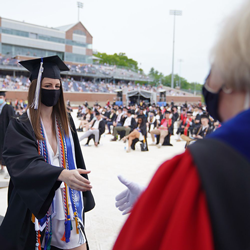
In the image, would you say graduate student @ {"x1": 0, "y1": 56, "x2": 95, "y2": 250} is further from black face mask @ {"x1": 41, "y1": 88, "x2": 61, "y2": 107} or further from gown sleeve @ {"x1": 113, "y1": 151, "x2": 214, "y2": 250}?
gown sleeve @ {"x1": 113, "y1": 151, "x2": 214, "y2": 250}

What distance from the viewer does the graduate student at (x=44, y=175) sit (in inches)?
71.1

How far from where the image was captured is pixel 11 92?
3331 cm

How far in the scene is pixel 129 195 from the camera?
4.59ft

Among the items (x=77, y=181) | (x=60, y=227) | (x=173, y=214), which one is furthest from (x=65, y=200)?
(x=173, y=214)

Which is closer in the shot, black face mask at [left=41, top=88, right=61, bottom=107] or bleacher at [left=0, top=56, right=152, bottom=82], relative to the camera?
black face mask at [left=41, top=88, right=61, bottom=107]

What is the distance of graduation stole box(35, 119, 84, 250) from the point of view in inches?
80.6

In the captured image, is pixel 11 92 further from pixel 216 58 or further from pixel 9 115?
pixel 216 58

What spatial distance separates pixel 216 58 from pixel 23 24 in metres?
52.7

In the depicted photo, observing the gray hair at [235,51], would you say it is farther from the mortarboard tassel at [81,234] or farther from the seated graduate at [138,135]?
the seated graduate at [138,135]

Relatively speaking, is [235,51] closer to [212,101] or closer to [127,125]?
[212,101]

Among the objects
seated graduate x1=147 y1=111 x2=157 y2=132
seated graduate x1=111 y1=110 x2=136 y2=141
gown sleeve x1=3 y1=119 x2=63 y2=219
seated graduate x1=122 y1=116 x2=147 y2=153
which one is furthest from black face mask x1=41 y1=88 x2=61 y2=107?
seated graduate x1=147 y1=111 x2=157 y2=132

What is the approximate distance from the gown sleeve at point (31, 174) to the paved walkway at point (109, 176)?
1.75 meters

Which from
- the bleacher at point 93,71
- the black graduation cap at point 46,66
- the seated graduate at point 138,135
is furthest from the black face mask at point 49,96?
the bleacher at point 93,71

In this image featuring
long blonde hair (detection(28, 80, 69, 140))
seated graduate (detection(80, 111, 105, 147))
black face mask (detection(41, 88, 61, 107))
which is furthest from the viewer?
seated graduate (detection(80, 111, 105, 147))
